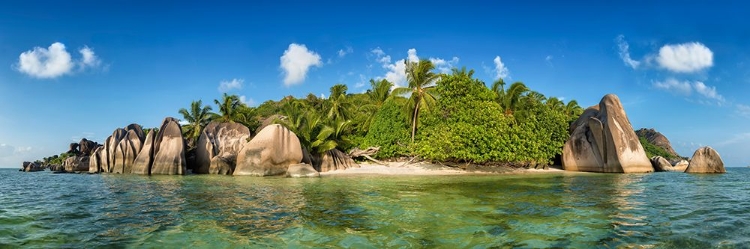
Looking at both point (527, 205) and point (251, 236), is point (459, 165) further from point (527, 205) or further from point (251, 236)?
point (251, 236)

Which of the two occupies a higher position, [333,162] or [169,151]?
[169,151]

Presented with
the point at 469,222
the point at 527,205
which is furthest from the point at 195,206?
the point at 527,205

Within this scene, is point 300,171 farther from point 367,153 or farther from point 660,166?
point 660,166

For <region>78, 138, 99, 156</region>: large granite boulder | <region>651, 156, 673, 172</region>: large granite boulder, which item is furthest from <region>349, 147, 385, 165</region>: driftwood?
<region>78, 138, 99, 156</region>: large granite boulder

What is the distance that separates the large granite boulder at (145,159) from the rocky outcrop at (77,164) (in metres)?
15.7

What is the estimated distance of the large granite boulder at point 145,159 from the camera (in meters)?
31.1

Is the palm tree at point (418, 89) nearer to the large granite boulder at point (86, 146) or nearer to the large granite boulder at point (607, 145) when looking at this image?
the large granite boulder at point (607, 145)

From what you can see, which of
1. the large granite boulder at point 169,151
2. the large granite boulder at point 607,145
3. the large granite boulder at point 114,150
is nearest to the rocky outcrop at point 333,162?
the large granite boulder at point 169,151

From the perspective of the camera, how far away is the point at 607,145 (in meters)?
32.2

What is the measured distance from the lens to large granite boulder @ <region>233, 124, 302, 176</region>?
1093 inches

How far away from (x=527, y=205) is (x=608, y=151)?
86.5 feet

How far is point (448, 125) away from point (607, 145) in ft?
44.4

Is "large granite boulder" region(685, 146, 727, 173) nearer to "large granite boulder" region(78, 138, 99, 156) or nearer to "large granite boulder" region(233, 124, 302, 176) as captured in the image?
"large granite boulder" region(233, 124, 302, 176)

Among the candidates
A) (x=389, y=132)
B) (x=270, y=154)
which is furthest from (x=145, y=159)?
(x=389, y=132)
